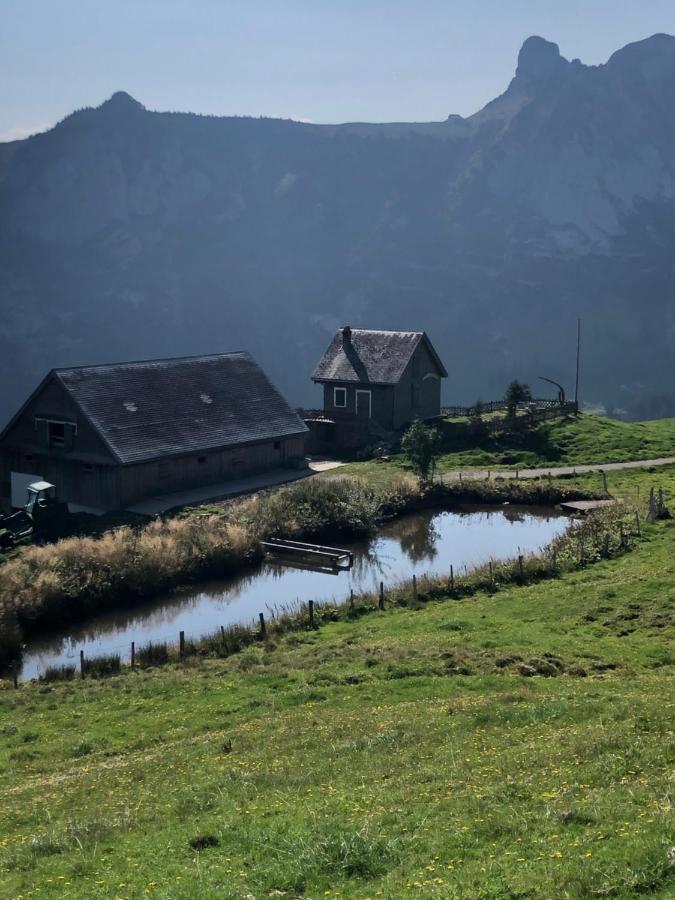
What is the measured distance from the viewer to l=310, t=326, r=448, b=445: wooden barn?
2581 inches

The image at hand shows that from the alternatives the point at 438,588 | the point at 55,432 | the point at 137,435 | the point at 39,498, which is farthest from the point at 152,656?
the point at 55,432

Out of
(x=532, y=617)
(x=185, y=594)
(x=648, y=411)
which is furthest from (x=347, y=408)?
(x=648, y=411)

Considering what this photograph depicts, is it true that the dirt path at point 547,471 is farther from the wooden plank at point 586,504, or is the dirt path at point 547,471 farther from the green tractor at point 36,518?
the green tractor at point 36,518

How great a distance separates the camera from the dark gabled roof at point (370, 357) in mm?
66375

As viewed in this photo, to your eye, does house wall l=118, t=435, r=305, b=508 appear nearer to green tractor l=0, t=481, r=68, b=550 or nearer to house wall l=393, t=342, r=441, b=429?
green tractor l=0, t=481, r=68, b=550

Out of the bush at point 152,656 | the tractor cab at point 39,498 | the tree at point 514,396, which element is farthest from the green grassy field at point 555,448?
the bush at point 152,656

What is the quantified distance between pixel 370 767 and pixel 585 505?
33.5 metres

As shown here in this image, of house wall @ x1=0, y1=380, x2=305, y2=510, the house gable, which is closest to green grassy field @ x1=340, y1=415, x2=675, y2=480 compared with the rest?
house wall @ x1=0, y1=380, x2=305, y2=510

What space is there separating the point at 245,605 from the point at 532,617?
11.4 meters

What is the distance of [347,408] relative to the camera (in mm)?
67438

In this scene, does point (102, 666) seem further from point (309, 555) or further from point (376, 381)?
point (376, 381)

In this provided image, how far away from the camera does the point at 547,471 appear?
55.7 metres

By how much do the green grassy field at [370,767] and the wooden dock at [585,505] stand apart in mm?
17521

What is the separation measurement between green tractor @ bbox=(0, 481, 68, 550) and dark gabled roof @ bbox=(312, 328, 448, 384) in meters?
24.4
